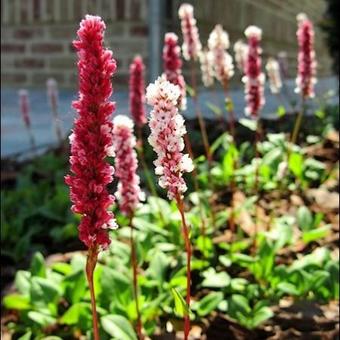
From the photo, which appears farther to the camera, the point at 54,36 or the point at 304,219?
the point at 54,36

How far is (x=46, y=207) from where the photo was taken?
5379 mm

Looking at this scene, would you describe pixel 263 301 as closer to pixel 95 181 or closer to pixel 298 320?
pixel 298 320

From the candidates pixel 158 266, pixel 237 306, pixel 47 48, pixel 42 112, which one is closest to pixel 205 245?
pixel 158 266

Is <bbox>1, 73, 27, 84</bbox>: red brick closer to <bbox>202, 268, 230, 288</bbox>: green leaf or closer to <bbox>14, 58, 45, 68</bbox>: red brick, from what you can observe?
<bbox>14, 58, 45, 68</bbox>: red brick

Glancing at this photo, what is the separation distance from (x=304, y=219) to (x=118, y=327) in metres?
1.85

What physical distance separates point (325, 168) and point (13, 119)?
4.80 metres

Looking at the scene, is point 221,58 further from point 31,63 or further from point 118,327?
point 31,63

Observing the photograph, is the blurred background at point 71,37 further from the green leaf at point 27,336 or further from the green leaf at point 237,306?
the green leaf at point 27,336

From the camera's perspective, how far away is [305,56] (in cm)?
425

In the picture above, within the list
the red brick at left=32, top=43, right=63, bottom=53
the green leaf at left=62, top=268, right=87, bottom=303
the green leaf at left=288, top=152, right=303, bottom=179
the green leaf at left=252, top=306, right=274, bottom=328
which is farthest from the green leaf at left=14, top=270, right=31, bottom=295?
the red brick at left=32, top=43, right=63, bottom=53

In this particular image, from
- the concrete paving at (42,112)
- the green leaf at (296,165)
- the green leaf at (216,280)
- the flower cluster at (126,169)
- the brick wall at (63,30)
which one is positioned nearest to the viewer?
the flower cluster at (126,169)

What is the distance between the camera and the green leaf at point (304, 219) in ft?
15.8

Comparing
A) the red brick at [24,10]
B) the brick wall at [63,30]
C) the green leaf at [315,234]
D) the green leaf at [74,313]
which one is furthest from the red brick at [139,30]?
the green leaf at [74,313]

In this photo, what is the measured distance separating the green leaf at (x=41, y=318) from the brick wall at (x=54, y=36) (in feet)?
28.1
